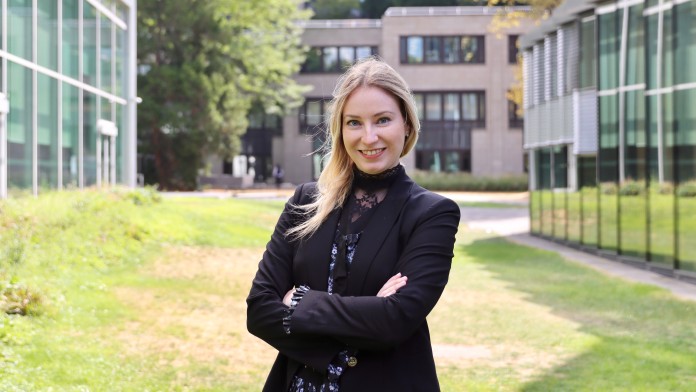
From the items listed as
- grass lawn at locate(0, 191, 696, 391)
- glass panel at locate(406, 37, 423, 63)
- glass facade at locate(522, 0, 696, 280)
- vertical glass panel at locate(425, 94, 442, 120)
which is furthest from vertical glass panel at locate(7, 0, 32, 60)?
vertical glass panel at locate(425, 94, 442, 120)

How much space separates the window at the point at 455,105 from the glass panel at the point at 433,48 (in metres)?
1.98

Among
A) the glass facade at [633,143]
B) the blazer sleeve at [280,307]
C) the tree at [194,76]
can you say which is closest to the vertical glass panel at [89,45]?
the glass facade at [633,143]

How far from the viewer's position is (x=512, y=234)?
90.2ft

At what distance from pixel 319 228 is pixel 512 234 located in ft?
80.2

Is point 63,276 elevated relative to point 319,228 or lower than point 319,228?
lower

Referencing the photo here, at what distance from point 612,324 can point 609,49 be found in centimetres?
Answer: 946

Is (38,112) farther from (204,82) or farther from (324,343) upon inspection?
(204,82)

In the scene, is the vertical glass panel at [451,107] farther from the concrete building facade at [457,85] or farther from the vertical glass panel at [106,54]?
the vertical glass panel at [106,54]

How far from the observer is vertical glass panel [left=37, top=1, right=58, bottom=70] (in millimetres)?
22781

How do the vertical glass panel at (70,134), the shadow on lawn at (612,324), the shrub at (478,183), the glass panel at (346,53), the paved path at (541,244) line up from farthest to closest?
the glass panel at (346,53), the shrub at (478,183), the vertical glass panel at (70,134), the paved path at (541,244), the shadow on lawn at (612,324)

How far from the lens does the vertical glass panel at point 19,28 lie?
20.4 m

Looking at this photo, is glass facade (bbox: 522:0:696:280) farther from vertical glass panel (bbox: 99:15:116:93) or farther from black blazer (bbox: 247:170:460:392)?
black blazer (bbox: 247:170:460:392)

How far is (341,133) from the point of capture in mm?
3520

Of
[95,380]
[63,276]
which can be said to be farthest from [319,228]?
[63,276]
